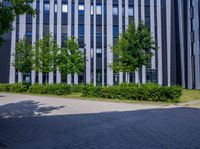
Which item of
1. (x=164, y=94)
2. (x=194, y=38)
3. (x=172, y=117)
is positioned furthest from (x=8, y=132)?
(x=194, y=38)

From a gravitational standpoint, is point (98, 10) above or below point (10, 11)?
above

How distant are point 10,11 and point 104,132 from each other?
5.16 metres

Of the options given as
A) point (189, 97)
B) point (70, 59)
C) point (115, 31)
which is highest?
point (115, 31)

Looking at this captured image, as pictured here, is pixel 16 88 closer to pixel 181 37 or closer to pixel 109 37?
pixel 109 37

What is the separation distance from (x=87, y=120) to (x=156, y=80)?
32557 mm

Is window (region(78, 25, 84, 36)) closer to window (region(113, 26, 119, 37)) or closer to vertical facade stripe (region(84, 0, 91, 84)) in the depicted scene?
vertical facade stripe (region(84, 0, 91, 84))

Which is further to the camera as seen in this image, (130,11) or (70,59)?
(130,11)

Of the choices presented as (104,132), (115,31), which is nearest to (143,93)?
(104,132)

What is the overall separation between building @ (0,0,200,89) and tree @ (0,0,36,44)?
1262 inches

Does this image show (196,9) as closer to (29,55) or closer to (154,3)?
(154,3)

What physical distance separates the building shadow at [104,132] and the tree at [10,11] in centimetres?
345

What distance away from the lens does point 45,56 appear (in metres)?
30.3

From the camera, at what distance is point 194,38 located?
116 ft

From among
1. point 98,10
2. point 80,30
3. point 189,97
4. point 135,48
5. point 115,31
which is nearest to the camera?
point 189,97
